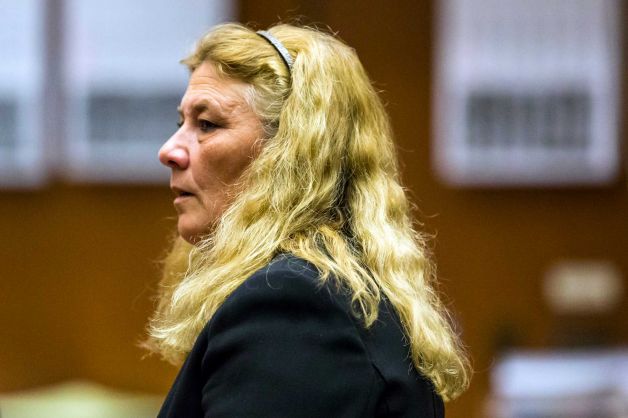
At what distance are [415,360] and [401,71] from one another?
386 cm

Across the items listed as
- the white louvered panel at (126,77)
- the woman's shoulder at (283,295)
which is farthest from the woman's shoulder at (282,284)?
the white louvered panel at (126,77)

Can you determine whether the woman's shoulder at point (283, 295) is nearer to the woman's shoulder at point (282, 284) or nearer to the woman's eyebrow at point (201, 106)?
the woman's shoulder at point (282, 284)

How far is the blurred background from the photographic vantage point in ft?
16.6

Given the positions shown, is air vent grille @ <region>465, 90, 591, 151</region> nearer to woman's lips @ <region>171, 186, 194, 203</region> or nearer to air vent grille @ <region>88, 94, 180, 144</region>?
air vent grille @ <region>88, 94, 180, 144</region>

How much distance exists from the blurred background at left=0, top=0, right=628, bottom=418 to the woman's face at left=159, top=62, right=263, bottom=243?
3.37 meters

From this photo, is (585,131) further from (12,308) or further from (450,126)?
(12,308)

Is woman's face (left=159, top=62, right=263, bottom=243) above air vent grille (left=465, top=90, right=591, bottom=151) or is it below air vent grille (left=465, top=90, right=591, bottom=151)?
above

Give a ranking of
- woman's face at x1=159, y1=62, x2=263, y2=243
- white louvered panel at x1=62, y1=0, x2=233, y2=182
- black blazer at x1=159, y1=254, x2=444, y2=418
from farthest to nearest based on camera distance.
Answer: white louvered panel at x1=62, y1=0, x2=233, y2=182 < woman's face at x1=159, y1=62, x2=263, y2=243 < black blazer at x1=159, y1=254, x2=444, y2=418

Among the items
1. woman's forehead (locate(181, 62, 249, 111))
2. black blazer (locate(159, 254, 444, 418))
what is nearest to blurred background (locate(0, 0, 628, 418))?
woman's forehead (locate(181, 62, 249, 111))

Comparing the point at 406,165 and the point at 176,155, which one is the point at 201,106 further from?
the point at 406,165

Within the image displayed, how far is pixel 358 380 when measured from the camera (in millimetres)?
1337

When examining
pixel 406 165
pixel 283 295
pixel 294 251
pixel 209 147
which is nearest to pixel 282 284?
pixel 283 295

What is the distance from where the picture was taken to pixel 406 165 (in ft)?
16.9

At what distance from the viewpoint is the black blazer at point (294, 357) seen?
131 cm
